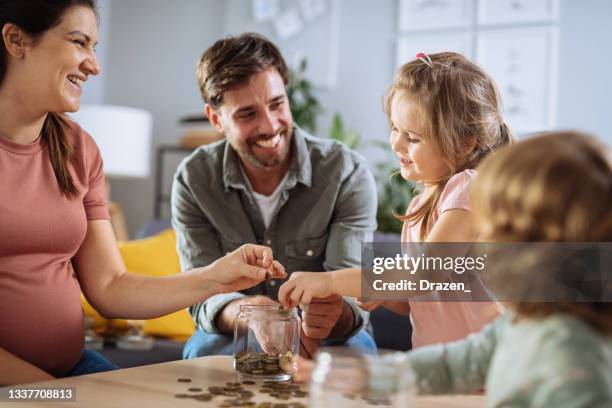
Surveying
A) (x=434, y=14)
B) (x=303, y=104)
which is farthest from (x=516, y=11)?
(x=303, y=104)

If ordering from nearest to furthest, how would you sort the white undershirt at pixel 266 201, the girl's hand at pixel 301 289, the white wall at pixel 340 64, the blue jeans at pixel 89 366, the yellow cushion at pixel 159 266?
the girl's hand at pixel 301 289 < the blue jeans at pixel 89 366 < the white undershirt at pixel 266 201 < the yellow cushion at pixel 159 266 < the white wall at pixel 340 64

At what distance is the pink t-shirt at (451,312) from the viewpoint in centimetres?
145

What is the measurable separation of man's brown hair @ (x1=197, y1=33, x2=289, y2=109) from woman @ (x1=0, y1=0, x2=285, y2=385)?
20.9 inches

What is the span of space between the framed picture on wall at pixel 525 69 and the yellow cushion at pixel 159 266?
222 cm

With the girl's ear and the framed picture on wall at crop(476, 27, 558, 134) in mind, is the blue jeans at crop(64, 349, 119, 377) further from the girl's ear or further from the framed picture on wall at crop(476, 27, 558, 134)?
the framed picture on wall at crop(476, 27, 558, 134)

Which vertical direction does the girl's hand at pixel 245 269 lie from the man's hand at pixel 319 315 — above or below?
above

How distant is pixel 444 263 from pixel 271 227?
727 mm

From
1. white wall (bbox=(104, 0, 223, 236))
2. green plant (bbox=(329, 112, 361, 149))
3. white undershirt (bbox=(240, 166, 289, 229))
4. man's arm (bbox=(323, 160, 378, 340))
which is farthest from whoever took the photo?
white wall (bbox=(104, 0, 223, 236))

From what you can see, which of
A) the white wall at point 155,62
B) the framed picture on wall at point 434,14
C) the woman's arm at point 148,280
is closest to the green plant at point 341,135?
the framed picture on wall at point 434,14

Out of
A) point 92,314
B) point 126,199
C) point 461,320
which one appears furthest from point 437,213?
point 126,199

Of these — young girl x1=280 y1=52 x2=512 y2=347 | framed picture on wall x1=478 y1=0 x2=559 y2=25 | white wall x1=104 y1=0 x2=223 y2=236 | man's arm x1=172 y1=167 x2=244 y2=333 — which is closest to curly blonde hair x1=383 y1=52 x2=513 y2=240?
young girl x1=280 y1=52 x2=512 y2=347

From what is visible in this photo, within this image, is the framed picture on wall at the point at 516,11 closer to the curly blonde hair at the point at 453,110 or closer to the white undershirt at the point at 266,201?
the white undershirt at the point at 266,201

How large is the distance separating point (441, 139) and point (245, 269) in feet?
1.67

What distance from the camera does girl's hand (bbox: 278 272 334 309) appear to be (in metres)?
1.34
